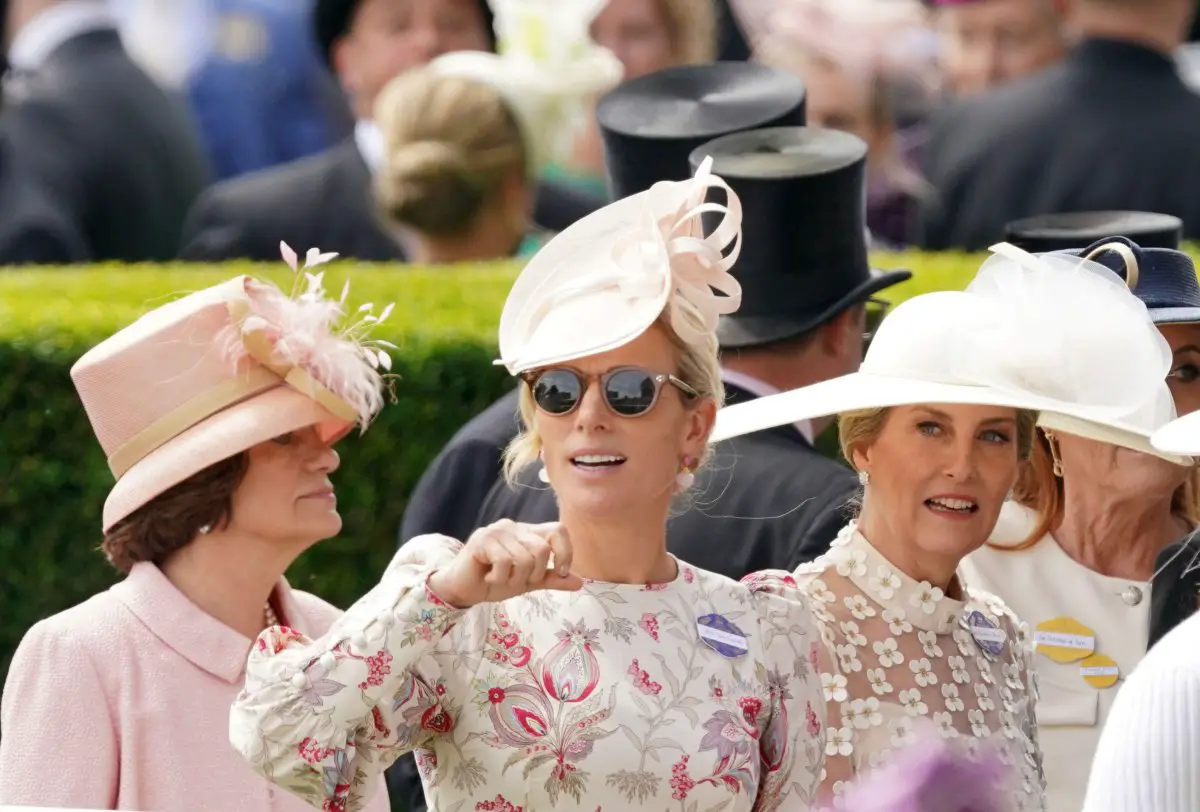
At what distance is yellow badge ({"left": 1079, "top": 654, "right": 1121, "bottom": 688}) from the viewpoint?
4.52 m

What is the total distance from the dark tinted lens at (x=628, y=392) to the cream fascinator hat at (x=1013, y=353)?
51cm

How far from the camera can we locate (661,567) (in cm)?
369

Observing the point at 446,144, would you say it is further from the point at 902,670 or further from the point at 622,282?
the point at 622,282

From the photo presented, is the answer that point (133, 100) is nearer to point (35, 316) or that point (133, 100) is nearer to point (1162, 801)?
point (35, 316)

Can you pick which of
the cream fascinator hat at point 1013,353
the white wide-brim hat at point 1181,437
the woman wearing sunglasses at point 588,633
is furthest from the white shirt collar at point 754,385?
the white wide-brim hat at point 1181,437

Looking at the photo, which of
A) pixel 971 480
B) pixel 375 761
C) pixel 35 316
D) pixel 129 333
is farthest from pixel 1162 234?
pixel 35 316

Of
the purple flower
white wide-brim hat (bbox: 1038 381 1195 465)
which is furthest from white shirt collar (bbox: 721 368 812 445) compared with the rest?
the purple flower

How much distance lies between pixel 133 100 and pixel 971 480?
642 cm

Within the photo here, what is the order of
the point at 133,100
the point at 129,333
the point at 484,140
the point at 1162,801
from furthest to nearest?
1. the point at 133,100
2. the point at 484,140
3. the point at 129,333
4. the point at 1162,801

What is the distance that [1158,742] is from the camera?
2.92 meters

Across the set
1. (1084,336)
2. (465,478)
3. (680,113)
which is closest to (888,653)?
(1084,336)

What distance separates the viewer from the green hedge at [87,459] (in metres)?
6.46

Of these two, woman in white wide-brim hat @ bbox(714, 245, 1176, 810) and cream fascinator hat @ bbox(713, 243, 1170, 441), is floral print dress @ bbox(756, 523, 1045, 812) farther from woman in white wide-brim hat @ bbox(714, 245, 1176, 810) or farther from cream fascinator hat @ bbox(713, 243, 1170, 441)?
cream fascinator hat @ bbox(713, 243, 1170, 441)

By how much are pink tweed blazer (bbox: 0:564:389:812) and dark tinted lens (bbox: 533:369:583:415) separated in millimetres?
906
